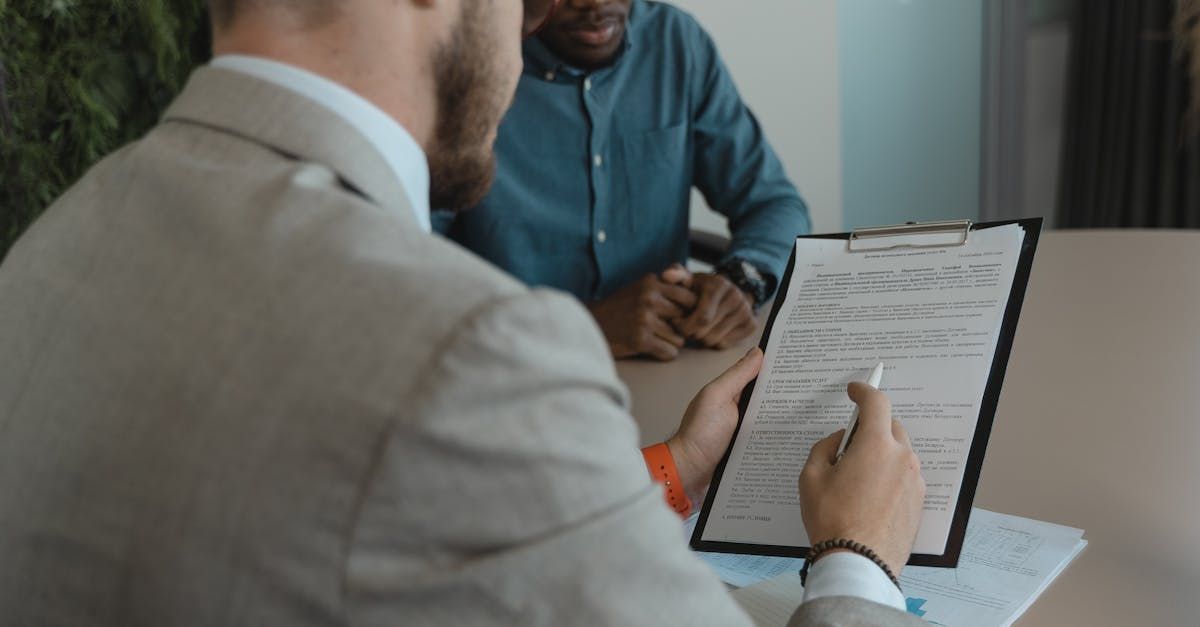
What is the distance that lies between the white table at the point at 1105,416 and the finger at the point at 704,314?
0.03 m

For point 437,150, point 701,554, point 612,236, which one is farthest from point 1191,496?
point 612,236

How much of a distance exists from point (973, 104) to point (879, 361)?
2978 millimetres

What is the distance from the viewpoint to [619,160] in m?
2.00

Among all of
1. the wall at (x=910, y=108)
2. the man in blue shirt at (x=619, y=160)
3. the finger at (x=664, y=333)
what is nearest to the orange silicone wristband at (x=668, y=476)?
the finger at (x=664, y=333)

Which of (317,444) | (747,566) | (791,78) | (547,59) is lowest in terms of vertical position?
(791,78)

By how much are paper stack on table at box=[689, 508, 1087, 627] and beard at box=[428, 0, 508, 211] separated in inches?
15.7

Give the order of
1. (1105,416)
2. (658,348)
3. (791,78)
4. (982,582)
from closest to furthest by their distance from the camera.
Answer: (982,582) → (1105,416) → (658,348) → (791,78)

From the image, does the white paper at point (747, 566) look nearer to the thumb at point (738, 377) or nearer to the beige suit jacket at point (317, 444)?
the thumb at point (738, 377)

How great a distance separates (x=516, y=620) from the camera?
1.82ft

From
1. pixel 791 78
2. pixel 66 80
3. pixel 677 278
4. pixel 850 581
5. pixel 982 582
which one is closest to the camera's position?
pixel 850 581

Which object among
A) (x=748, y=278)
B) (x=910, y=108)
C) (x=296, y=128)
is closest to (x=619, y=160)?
(x=748, y=278)

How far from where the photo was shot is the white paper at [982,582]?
86 centimetres

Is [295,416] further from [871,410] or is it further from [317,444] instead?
[871,410]

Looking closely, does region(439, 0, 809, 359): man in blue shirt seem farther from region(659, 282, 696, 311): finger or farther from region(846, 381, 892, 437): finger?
region(846, 381, 892, 437): finger
